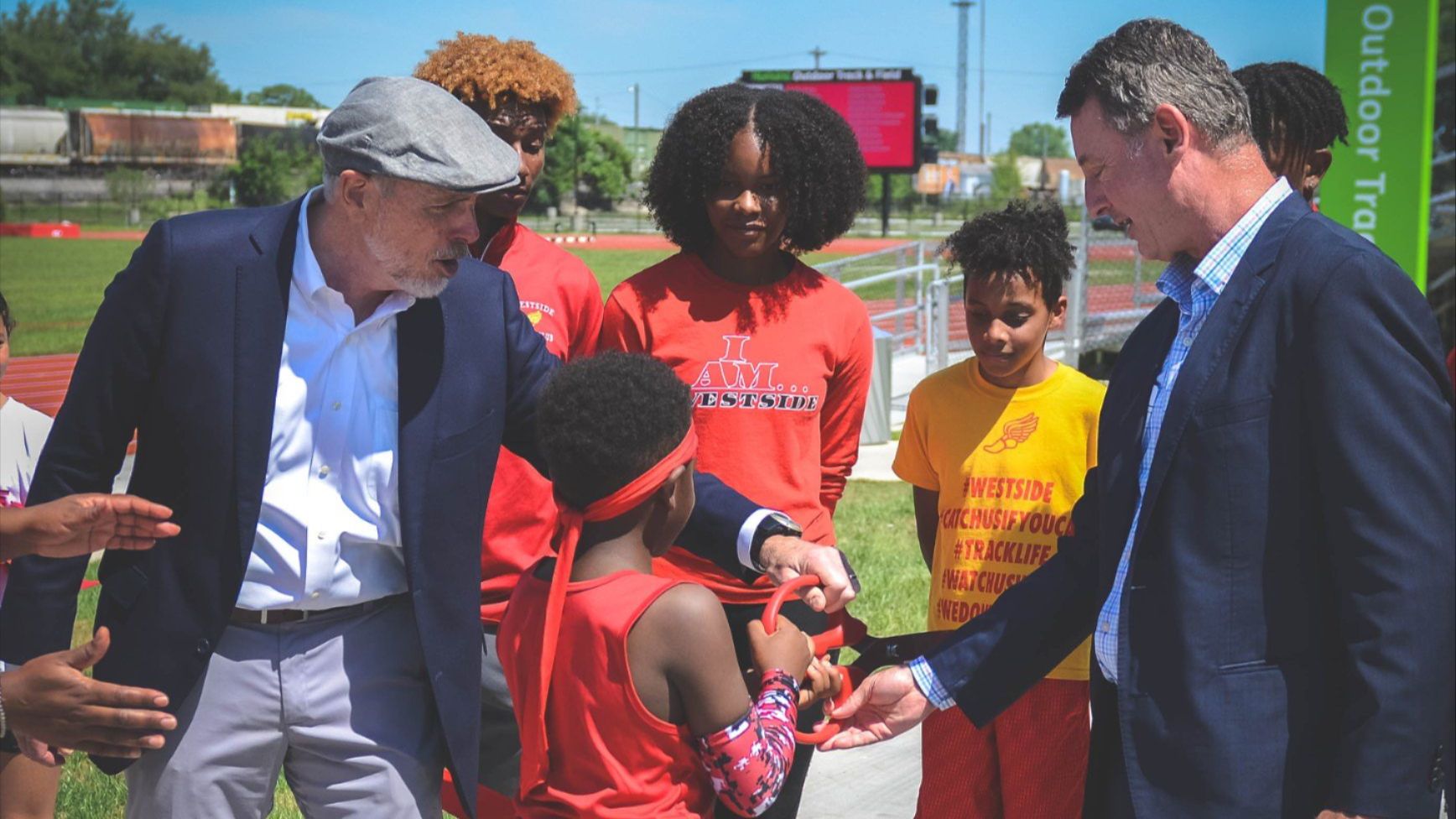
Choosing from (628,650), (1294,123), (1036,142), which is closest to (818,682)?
(628,650)

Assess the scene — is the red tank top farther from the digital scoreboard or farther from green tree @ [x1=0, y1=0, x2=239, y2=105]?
green tree @ [x1=0, y1=0, x2=239, y2=105]

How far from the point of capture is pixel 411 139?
2475mm

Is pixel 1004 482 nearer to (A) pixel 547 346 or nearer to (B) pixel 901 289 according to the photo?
(A) pixel 547 346

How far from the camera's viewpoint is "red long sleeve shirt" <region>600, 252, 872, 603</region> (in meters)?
3.60

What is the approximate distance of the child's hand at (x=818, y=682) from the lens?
2848mm

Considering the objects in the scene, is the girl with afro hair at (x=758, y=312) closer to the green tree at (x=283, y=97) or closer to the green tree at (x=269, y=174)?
the green tree at (x=269, y=174)

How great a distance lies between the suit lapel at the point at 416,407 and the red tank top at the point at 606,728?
0.31 metres

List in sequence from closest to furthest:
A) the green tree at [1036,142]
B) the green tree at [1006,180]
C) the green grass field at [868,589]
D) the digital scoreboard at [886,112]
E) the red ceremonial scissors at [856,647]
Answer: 1. the red ceremonial scissors at [856,647]
2. the green grass field at [868,589]
3. the digital scoreboard at [886,112]
4. the green tree at [1006,180]
5. the green tree at [1036,142]

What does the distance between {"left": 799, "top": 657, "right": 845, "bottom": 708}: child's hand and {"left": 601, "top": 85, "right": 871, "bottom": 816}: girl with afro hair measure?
0.56 m

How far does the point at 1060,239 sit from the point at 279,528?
8.37ft

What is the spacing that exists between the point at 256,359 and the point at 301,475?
0.23m

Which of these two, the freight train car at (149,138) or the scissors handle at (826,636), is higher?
the freight train car at (149,138)

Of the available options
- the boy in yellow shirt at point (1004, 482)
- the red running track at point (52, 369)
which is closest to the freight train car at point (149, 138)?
the red running track at point (52, 369)

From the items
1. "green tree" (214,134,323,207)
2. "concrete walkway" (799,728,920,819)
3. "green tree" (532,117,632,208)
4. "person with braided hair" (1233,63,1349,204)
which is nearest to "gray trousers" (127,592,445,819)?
"concrete walkway" (799,728,920,819)
